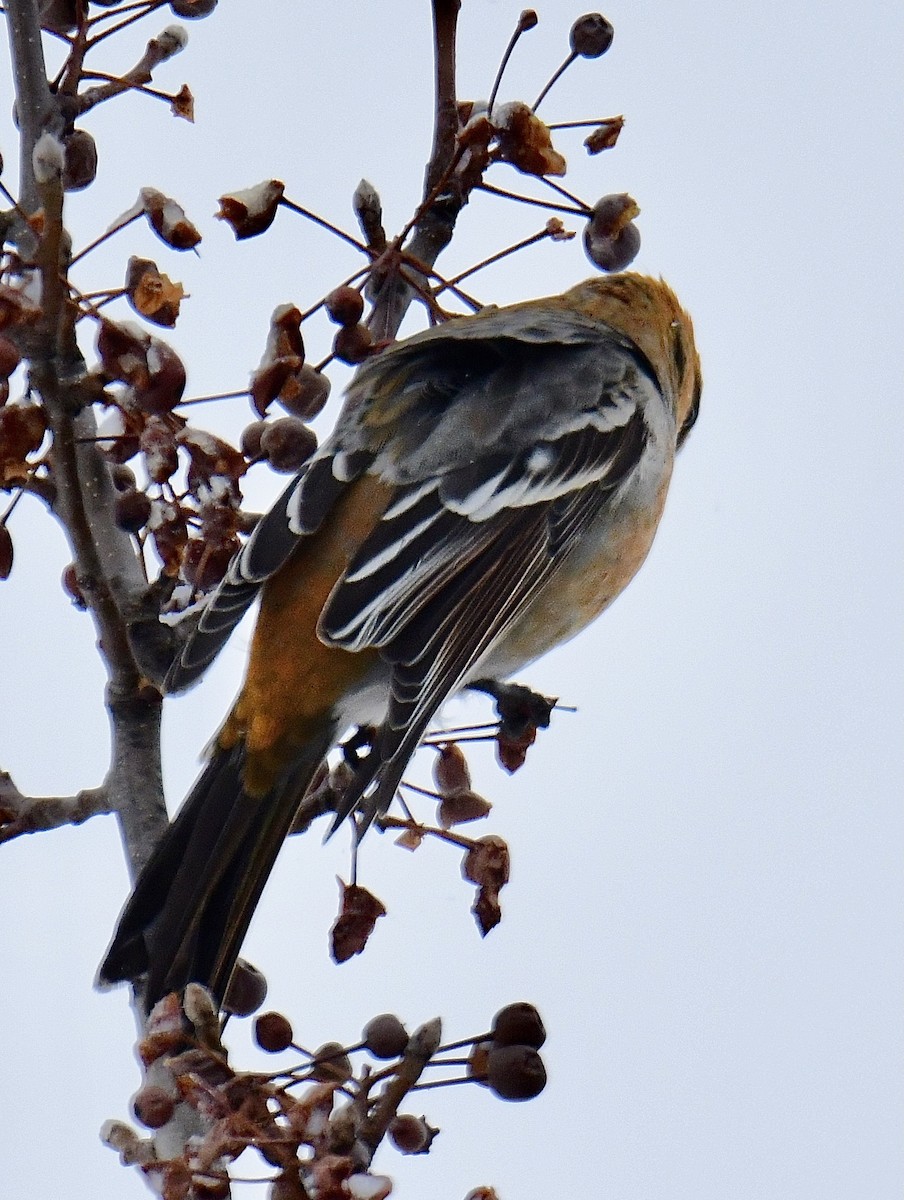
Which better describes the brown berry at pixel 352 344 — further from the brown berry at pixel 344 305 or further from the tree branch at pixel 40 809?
the tree branch at pixel 40 809

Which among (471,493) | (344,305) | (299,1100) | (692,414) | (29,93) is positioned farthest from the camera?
(692,414)

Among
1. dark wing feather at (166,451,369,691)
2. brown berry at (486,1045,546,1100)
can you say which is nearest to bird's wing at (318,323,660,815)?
dark wing feather at (166,451,369,691)

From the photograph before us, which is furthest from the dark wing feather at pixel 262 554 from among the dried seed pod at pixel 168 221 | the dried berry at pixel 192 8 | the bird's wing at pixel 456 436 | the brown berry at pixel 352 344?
the dried berry at pixel 192 8

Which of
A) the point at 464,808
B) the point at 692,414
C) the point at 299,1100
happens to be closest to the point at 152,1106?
the point at 299,1100

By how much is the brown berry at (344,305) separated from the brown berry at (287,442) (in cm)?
33

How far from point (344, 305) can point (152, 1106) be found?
142 centimetres

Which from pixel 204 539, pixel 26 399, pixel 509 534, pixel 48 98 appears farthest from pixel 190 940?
pixel 48 98

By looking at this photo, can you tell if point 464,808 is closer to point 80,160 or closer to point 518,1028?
point 518,1028

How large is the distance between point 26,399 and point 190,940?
914 millimetres

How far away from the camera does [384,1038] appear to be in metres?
2.14

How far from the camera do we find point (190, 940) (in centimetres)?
253

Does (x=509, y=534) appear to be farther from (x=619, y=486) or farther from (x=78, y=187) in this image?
(x=78, y=187)

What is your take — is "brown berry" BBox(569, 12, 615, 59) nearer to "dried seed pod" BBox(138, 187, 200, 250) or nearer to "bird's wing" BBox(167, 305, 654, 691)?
"bird's wing" BBox(167, 305, 654, 691)

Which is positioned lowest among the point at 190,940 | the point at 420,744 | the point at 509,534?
the point at 190,940
